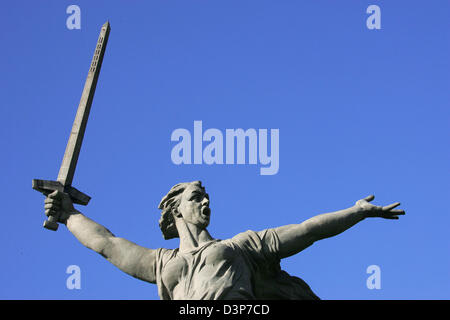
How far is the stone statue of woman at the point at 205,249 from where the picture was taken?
15.8m

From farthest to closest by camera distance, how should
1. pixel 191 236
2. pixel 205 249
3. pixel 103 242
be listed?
1. pixel 103 242
2. pixel 191 236
3. pixel 205 249

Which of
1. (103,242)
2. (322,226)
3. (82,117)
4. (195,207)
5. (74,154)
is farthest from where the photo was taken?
(82,117)

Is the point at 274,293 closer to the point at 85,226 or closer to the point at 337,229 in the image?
the point at 337,229

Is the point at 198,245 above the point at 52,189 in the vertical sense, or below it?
below

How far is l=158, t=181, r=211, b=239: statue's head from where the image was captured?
1686 centimetres

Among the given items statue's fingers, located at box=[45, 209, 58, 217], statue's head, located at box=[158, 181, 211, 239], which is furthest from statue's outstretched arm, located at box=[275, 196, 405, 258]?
statue's fingers, located at box=[45, 209, 58, 217]

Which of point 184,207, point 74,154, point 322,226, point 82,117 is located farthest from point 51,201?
point 322,226

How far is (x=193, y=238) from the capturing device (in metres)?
16.6

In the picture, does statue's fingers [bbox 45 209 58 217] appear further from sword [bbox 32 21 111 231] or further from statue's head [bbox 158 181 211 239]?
statue's head [bbox 158 181 211 239]

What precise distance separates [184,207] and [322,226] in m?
2.63

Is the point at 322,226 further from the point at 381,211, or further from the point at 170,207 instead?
the point at 170,207

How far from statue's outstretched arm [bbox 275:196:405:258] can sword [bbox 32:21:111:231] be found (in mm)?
4033

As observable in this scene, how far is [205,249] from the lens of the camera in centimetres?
1612
